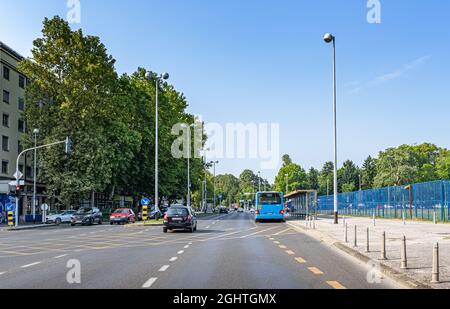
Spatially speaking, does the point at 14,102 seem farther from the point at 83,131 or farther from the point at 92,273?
the point at 92,273

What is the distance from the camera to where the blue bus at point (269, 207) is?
4462 centimetres

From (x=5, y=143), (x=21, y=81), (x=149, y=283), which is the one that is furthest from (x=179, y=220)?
(x=21, y=81)

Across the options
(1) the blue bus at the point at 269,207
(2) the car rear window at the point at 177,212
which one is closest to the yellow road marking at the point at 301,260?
(2) the car rear window at the point at 177,212

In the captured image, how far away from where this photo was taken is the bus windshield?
44781 mm

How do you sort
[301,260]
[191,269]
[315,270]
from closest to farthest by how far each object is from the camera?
1. [315,270]
2. [191,269]
3. [301,260]

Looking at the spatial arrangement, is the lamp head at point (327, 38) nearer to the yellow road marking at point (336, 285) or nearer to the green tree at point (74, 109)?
the green tree at point (74, 109)

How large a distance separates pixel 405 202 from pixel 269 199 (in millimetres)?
11291

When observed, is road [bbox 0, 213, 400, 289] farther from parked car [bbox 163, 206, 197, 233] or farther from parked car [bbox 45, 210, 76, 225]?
parked car [bbox 45, 210, 76, 225]

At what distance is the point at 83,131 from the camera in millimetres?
50094

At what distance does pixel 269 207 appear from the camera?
147 feet

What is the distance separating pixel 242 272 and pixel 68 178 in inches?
1597

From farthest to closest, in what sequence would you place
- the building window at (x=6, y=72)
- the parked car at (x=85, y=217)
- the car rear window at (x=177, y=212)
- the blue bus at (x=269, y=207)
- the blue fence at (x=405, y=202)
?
the building window at (x=6, y=72)
the blue bus at (x=269, y=207)
the parked car at (x=85, y=217)
the blue fence at (x=405, y=202)
the car rear window at (x=177, y=212)

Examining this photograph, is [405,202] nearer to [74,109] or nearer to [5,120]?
[74,109]

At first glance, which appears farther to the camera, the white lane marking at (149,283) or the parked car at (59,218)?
the parked car at (59,218)
